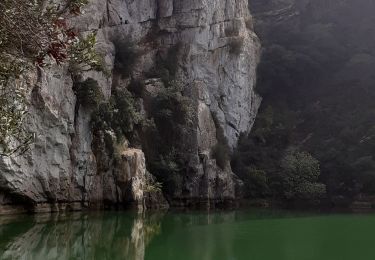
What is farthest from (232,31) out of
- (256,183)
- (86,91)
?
(86,91)

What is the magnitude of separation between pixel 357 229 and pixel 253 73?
77.6ft

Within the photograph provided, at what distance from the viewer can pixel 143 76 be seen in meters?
31.1

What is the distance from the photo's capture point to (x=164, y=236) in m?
16.1

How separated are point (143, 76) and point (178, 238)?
1696 cm

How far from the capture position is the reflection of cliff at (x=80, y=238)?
12055 mm

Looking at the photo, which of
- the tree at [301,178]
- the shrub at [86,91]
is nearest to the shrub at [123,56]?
the shrub at [86,91]

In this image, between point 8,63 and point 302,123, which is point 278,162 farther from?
point 8,63

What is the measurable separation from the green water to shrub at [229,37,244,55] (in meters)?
17.4

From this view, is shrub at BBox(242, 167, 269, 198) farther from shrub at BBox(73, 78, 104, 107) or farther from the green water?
shrub at BBox(73, 78, 104, 107)

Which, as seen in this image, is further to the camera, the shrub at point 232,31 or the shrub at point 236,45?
the shrub at point 232,31

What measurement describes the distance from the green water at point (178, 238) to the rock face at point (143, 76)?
1.95 m

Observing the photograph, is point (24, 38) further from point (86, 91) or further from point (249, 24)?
point (249, 24)

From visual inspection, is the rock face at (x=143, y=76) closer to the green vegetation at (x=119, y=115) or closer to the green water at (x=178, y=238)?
the green vegetation at (x=119, y=115)

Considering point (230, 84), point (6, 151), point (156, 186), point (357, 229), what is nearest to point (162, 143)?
point (156, 186)
